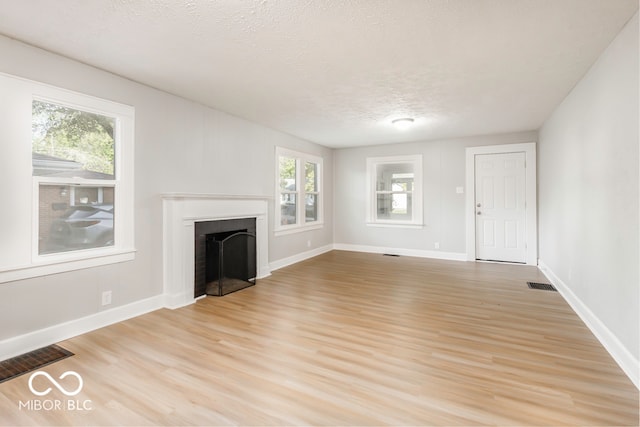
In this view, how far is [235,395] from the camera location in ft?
6.26

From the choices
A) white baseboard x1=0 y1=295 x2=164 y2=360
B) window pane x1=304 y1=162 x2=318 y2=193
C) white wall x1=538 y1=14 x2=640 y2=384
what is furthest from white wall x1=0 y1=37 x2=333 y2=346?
white wall x1=538 y1=14 x2=640 y2=384

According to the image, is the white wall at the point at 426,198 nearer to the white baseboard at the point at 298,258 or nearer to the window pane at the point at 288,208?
the white baseboard at the point at 298,258

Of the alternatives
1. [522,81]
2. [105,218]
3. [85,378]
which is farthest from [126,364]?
[522,81]

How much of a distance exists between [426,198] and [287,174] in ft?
9.47

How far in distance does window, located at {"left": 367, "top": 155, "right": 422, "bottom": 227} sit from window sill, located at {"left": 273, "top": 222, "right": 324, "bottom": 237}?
1179 millimetres

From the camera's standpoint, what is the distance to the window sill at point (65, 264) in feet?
7.85

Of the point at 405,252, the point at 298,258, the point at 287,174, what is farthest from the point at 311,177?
the point at 405,252

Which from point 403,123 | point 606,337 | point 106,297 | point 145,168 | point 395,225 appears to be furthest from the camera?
point 395,225

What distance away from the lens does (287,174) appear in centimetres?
578

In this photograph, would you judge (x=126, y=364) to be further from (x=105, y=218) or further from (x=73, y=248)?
(x=105, y=218)

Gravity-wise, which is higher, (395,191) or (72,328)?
(395,191)

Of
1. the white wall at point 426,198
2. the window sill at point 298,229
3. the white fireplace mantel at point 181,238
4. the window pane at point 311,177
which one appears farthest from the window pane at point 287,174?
the white fireplace mantel at point 181,238

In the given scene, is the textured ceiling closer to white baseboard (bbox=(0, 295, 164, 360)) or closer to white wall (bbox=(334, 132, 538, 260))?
white wall (bbox=(334, 132, 538, 260))

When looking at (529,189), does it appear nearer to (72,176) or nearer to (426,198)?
(426,198)
